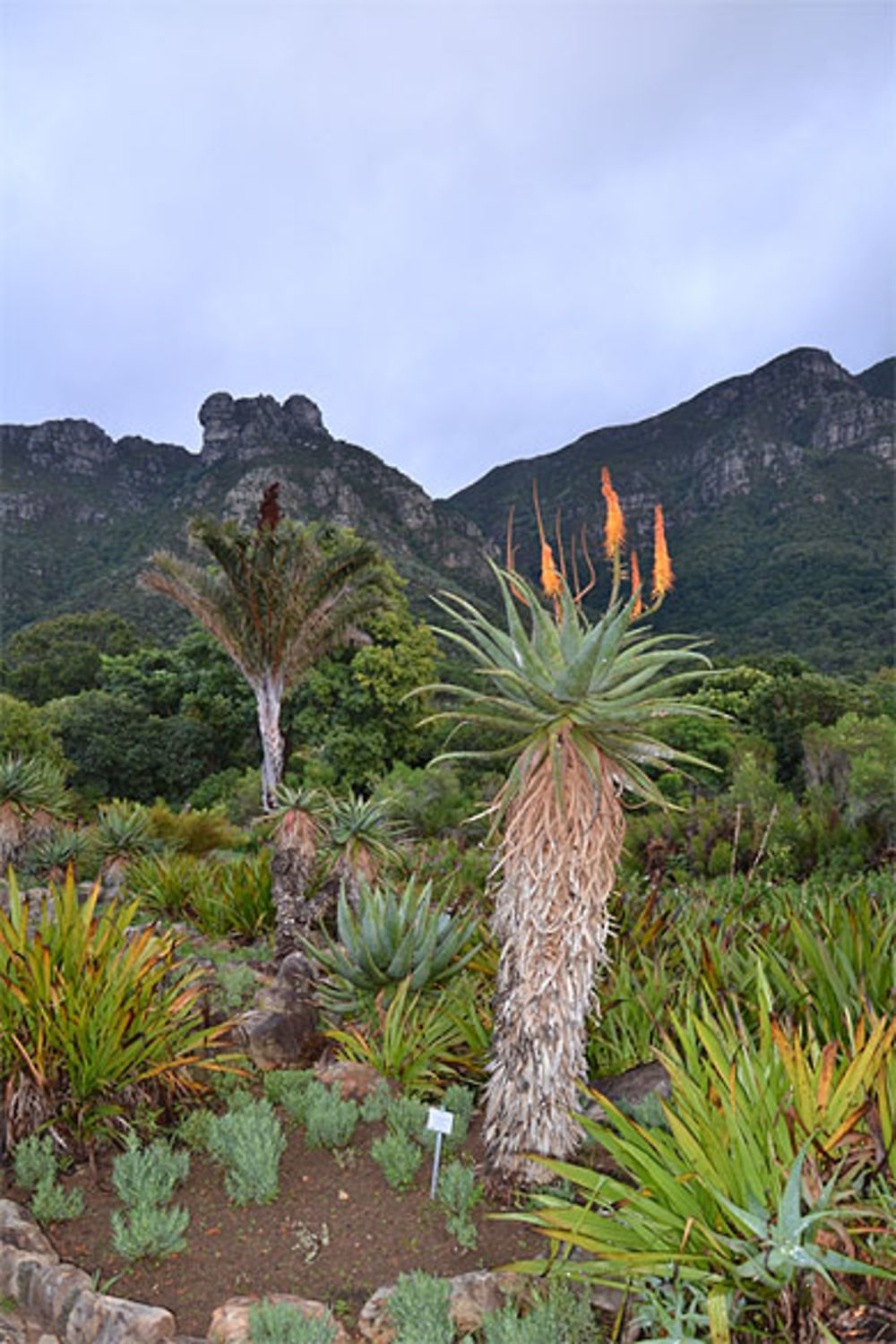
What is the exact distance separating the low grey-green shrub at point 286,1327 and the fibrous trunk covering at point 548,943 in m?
1.02

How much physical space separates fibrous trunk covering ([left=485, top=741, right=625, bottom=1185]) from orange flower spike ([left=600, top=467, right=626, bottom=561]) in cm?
91

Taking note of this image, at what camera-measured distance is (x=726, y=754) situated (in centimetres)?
2116

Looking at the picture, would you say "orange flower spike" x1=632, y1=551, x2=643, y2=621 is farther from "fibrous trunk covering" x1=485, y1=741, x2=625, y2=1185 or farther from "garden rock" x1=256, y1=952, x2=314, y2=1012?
"garden rock" x1=256, y1=952, x2=314, y2=1012

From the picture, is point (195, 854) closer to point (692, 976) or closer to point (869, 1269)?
point (692, 976)

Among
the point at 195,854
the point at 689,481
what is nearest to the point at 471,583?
the point at 689,481

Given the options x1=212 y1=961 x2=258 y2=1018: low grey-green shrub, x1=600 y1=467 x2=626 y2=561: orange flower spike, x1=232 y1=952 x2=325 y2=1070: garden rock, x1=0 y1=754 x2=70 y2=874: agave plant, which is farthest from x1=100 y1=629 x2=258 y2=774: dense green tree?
x1=600 y1=467 x2=626 y2=561: orange flower spike

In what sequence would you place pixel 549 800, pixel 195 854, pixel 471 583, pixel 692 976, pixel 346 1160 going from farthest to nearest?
pixel 471 583 → pixel 195 854 → pixel 692 976 → pixel 346 1160 → pixel 549 800

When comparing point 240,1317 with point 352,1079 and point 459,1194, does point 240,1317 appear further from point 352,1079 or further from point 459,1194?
point 352,1079

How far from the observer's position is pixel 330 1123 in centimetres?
402

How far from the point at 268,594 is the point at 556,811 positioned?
14.1 m

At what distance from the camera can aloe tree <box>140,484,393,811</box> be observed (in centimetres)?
1650

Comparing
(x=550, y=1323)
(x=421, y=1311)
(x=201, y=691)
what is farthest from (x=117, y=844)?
(x=201, y=691)

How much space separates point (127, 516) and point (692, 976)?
63930mm

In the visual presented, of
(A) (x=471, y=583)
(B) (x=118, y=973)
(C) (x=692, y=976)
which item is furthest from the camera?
(A) (x=471, y=583)
